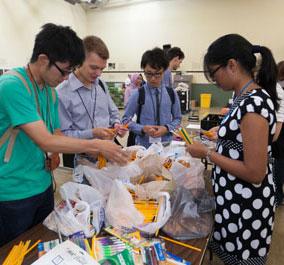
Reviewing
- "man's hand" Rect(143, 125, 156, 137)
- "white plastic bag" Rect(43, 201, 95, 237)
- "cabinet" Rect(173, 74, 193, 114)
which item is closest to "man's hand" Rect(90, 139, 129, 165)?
"white plastic bag" Rect(43, 201, 95, 237)

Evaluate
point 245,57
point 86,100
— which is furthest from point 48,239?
point 245,57

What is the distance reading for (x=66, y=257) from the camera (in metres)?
0.81

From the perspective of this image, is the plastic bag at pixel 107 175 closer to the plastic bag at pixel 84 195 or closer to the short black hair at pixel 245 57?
the plastic bag at pixel 84 195

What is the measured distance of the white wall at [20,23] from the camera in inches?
178

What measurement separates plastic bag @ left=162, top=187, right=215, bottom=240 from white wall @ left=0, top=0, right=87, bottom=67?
3928 millimetres

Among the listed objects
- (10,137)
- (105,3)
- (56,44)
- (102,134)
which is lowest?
(102,134)

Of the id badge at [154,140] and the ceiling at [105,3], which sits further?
the ceiling at [105,3]

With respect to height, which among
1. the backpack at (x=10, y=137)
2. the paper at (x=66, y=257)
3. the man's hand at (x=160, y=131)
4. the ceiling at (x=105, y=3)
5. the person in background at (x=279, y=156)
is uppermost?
the ceiling at (x=105, y=3)

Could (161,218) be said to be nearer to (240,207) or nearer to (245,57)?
(240,207)

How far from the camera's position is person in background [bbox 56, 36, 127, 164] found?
1.55 metres

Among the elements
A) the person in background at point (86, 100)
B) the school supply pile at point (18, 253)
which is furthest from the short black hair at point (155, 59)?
the school supply pile at point (18, 253)

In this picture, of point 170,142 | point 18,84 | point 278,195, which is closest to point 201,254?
point 18,84

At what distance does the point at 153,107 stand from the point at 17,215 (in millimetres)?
1299

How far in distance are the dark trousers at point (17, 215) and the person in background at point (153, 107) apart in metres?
1.03
